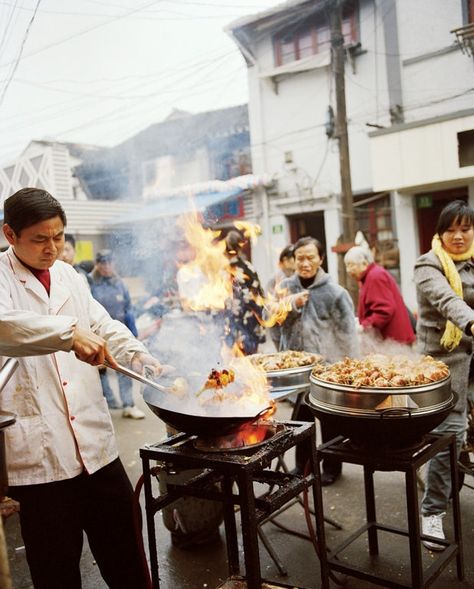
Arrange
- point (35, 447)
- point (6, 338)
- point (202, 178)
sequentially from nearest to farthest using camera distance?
point (6, 338) < point (35, 447) < point (202, 178)

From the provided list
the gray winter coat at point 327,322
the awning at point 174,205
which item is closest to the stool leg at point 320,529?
the gray winter coat at point 327,322

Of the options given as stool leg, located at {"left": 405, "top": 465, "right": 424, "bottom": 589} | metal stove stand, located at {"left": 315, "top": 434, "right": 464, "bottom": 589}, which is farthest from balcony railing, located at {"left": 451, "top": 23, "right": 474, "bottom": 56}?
stool leg, located at {"left": 405, "top": 465, "right": 424, "bottom": 589}

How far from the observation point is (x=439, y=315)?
12.4ft

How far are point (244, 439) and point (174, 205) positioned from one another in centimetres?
1465

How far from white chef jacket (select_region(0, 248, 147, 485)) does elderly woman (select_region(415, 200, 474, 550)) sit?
233 centimetres

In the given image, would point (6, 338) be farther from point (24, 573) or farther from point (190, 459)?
point (24, 573)

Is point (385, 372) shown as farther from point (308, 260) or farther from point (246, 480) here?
point (308, 260)

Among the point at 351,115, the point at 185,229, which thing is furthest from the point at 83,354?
the point at 351,115

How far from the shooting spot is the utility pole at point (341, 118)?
33.7 feet

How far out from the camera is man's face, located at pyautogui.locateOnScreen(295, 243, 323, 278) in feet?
15.3

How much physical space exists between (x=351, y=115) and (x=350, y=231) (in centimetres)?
317

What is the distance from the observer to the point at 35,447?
2326mm

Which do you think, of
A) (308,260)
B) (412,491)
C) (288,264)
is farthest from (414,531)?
(288,264)

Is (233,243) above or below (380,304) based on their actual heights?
above
